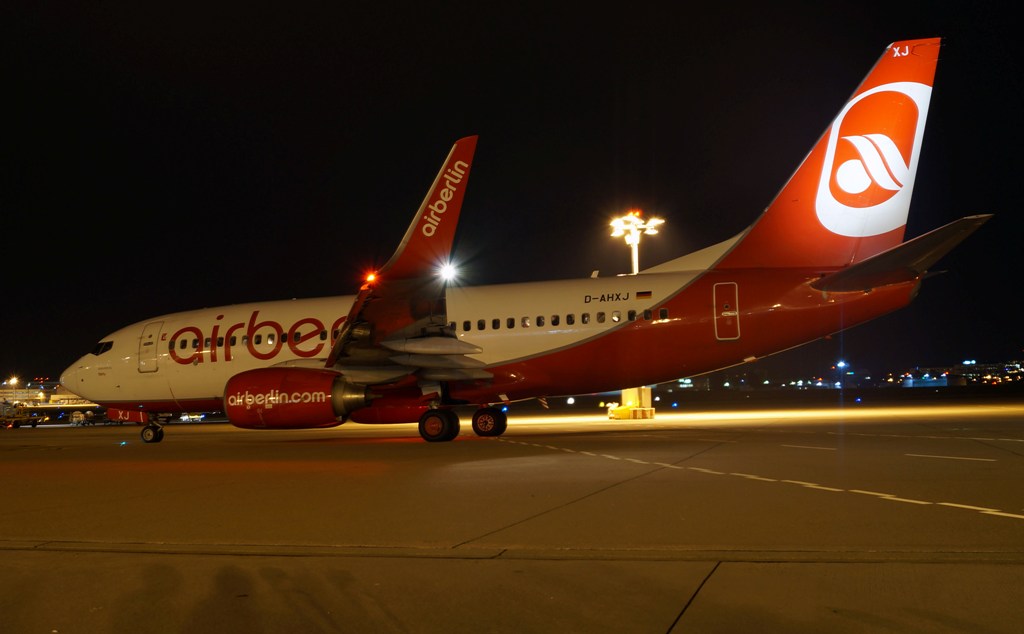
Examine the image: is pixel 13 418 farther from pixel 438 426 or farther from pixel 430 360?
pixel 430 360

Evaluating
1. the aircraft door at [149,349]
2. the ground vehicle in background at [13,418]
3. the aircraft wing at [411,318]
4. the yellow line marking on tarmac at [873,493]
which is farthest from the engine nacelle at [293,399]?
the ground vehicle in background at [13,418]

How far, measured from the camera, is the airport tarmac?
3900mm

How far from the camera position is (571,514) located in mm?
6723

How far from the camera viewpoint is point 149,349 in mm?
20047

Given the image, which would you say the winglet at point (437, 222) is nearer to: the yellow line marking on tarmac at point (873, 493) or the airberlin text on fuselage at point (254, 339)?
the airberlin text on fuselage at point (254, 339)

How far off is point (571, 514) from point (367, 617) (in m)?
3.05

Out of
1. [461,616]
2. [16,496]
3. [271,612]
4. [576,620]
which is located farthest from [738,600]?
A: [16,496]

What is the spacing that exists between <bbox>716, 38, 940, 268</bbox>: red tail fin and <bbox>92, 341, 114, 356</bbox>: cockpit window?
1570 cm

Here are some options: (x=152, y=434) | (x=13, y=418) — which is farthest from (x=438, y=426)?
(x=13, y=418)

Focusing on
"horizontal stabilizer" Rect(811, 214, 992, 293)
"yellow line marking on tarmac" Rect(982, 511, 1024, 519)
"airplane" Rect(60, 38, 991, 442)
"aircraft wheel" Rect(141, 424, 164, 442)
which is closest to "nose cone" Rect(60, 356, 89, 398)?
"aircraft wheel" Rect(141, 424, 164, 442)

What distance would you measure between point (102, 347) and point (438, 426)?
10615 mm

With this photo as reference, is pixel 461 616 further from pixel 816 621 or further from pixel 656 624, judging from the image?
pixel 816 621

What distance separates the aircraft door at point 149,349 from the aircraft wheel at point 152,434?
55.7 inches

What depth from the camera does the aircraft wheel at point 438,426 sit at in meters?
16.0
